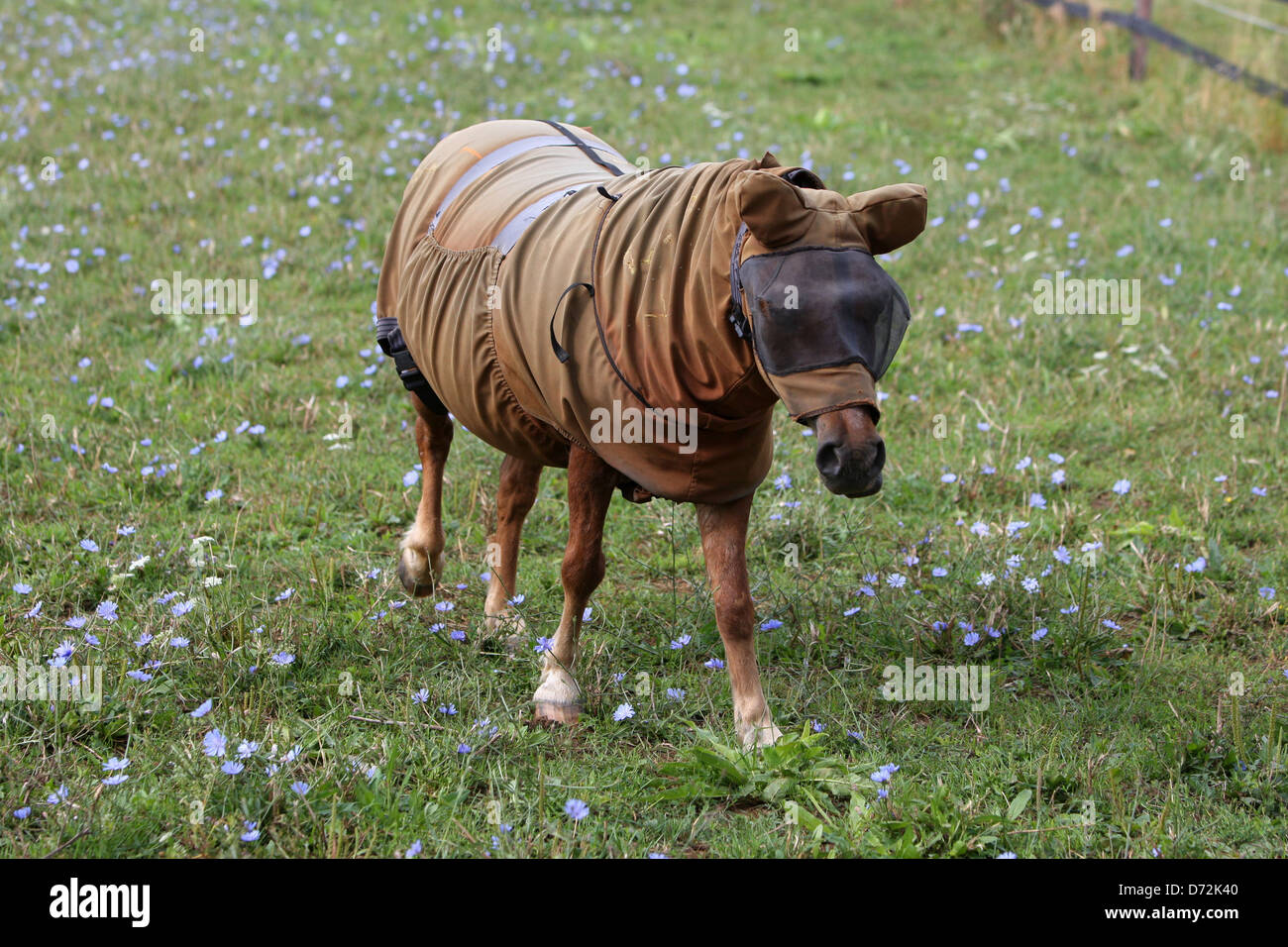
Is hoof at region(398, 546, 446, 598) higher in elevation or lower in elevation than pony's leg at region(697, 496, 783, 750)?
lower

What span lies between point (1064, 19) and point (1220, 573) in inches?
378

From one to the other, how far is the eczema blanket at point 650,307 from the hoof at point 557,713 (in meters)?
0.77

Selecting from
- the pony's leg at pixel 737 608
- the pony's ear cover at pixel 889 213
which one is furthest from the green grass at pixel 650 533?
the pony's ear cover at pixel 889 213

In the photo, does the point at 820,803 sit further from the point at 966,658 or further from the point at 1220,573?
the point at 1220,573

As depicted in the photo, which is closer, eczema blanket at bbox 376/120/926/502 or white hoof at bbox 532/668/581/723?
eczema blanket at bbox 376/120/926/502

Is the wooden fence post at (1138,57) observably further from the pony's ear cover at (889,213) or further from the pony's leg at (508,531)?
the pony's ear cover at (889,213)

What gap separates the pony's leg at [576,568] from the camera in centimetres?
362

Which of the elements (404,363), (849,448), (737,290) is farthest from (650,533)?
(849,448)

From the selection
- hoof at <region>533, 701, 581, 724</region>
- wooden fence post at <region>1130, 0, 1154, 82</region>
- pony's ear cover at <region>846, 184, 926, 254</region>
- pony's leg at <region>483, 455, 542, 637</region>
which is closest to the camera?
pony's ear cover at <region>846, 184, 926, 254</region>

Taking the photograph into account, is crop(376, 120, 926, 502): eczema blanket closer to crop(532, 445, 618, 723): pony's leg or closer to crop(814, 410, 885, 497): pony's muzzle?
crop(814, 410, 885, 497): pony's muzzle

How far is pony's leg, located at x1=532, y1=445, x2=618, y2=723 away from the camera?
143 inches

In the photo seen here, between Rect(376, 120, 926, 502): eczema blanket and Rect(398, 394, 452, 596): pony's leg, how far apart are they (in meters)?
0.44

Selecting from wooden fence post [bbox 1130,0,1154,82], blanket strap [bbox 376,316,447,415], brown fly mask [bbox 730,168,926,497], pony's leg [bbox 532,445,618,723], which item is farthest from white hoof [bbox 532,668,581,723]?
wooden fence post [bbox 1130,0,1154,82]
